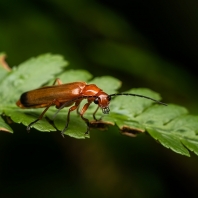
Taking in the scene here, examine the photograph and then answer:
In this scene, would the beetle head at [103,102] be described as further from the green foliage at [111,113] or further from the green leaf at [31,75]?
the green leaf at [31,75]

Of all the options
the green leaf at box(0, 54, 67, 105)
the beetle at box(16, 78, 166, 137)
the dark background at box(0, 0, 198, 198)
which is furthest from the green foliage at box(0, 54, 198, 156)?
the dark background at box(0, 0, 198, 198)

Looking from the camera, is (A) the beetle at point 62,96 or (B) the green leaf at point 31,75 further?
(B) the green leaf at point 31,75

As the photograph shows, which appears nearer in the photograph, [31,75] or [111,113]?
[111,113]

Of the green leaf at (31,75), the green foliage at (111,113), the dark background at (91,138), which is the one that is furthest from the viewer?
the dark background at (91,138)

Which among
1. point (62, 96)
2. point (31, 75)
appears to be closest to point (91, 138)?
point (31, 75)

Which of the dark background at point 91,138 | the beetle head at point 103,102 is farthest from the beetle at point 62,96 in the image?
the dark background at point 91,138

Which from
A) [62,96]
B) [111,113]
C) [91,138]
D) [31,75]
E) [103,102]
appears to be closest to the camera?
[103,102]

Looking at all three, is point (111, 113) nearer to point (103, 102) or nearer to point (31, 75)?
point (103, 102)
